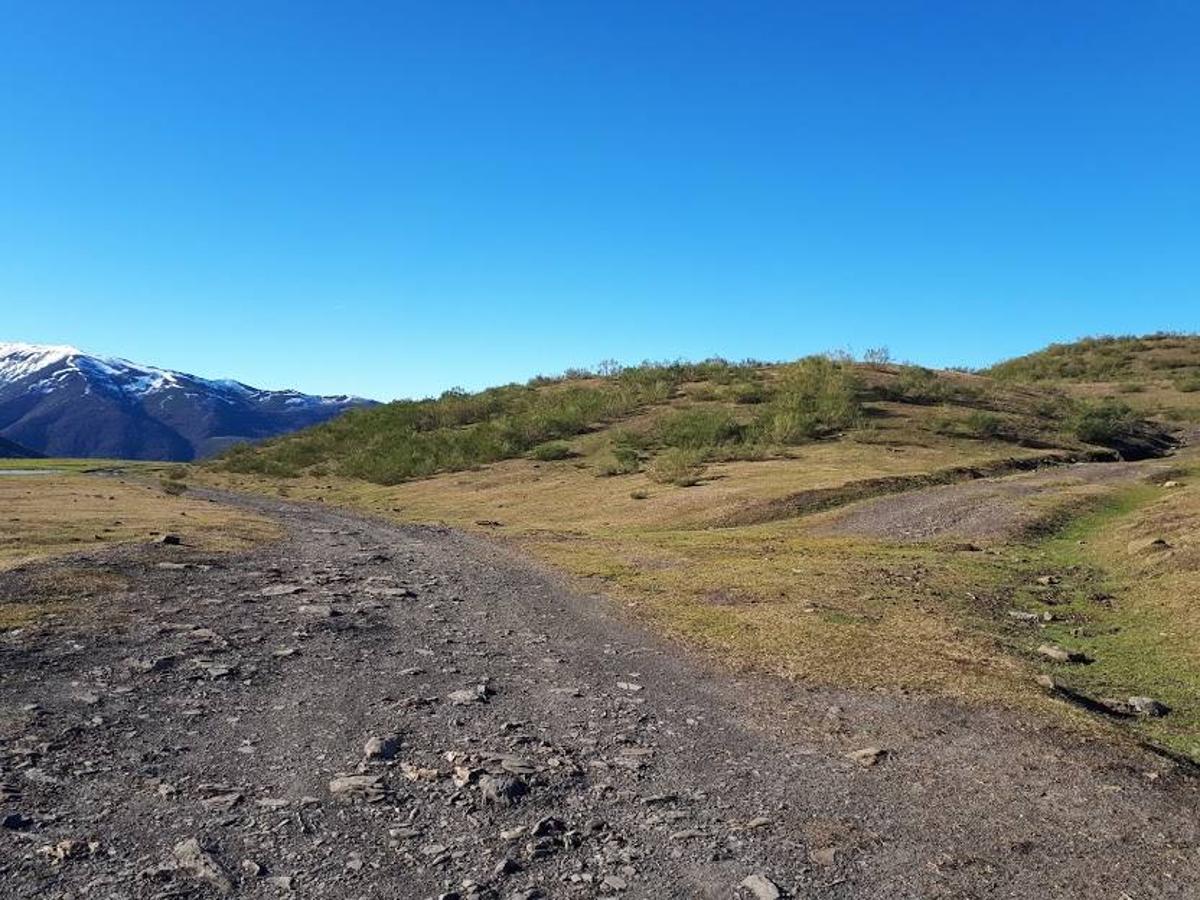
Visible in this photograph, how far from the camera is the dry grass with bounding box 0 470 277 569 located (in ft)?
63.5

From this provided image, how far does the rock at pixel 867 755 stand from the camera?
6986 millimetres

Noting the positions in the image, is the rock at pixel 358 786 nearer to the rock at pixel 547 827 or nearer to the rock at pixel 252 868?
the rock at pixel 252 868

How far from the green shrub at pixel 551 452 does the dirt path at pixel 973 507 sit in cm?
2211

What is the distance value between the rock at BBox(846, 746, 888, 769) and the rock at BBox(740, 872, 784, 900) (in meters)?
2.24

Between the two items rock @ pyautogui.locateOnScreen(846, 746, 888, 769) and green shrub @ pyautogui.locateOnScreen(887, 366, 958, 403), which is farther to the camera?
green shrub @ pyautogui.locateOnScreen(887, 366, 958, 403)

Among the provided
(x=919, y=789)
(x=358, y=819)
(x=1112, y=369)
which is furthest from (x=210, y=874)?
(x=1112, y=369)

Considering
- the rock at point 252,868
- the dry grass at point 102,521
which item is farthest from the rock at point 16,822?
the dry grass at point 102,521

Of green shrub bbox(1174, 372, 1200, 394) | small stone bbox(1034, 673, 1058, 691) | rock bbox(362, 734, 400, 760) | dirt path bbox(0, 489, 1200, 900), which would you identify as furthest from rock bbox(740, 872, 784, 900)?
green shrub bbox(1174, 372, 1200, 394)

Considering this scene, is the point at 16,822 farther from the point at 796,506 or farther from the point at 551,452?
the point at 551,452

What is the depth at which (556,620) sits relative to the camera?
1280 cm

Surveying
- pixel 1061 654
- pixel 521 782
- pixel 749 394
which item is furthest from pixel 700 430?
pixel 521 782

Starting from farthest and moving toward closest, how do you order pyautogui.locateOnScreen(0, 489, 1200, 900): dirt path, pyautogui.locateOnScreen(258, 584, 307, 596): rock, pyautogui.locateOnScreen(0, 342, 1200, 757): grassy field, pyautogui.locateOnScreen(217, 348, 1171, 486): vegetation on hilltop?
pyautogui.locateOnScreen(217, 348, 1171, 486): vegetation on hilltop
pyautogui.locateOnScreen(258, 584, 307, 596): rock
pyautogui.locateOnScreen(0, 342, 1200, 757): grassy field
pyautogui.locateOnScreen(0, 489, 1200, 900): dirt path

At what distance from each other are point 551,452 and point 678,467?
11.0 m

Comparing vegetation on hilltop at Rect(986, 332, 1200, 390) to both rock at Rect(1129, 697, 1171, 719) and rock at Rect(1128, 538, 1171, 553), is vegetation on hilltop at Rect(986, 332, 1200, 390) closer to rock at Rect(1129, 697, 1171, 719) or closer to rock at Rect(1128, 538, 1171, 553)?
rock at Rect(1128, 538, 1171, 553)
